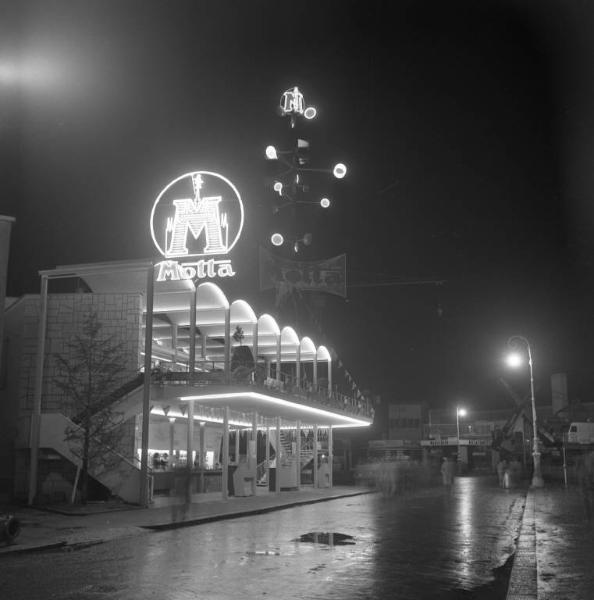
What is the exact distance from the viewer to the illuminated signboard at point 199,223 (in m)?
34.6

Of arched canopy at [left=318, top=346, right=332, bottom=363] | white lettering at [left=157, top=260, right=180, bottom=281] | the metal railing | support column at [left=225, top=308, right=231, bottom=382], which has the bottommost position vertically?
the metal railing

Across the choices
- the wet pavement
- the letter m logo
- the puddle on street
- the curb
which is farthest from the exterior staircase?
the letter m logo

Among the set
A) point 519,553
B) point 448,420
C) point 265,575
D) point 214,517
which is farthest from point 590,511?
point 448,420

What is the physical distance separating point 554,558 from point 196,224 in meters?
27.8

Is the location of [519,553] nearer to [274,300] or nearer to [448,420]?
[274,300]

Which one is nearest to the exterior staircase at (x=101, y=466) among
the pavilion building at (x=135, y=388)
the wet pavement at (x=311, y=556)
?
the pavilion building at (x=135, y=388)

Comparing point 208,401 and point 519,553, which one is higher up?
point 208,401

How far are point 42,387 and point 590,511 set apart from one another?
1984cm

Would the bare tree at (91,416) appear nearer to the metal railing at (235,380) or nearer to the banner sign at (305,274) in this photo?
the metal railing at (235,380)

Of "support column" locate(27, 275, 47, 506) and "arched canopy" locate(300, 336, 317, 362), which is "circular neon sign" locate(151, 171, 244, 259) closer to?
"arched canopy" locate(300, 336, 317, 362)

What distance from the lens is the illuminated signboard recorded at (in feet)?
113

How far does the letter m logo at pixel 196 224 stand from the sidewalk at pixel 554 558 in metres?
20.8

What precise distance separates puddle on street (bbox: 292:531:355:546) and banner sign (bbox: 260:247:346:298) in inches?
938

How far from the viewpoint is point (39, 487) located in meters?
25.2
